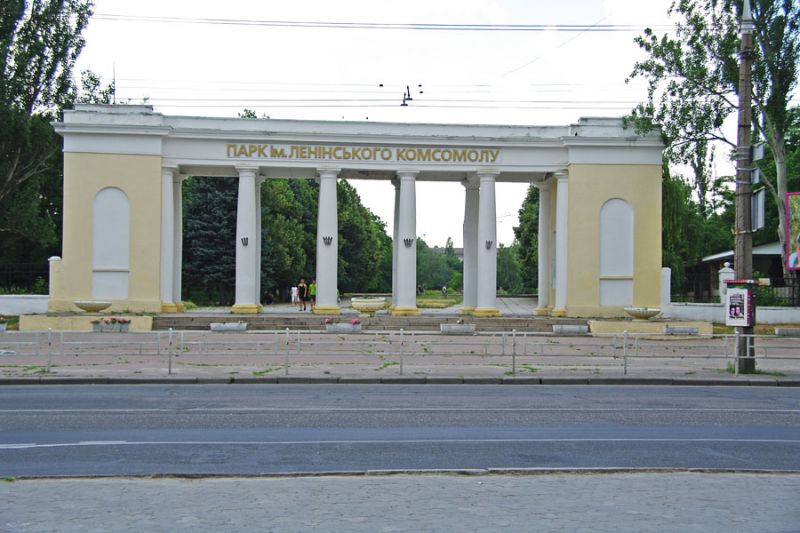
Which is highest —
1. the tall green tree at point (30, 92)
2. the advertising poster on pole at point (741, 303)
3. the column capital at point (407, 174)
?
the tall green tree at point (30, 92)

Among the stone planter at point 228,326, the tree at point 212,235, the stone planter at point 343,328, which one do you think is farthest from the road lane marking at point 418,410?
the tree at point 212,235

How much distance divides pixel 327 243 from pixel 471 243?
8019 millimetres

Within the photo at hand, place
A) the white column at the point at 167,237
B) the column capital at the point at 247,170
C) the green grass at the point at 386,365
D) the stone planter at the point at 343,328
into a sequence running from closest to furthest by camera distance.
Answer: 1. the green grass at the point at 386,365
2. the stone planter at the point at 343,328
3. the white column at the point at 167,237
4. the column capital at the point at 247,170

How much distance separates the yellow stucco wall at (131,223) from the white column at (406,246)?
11.0m

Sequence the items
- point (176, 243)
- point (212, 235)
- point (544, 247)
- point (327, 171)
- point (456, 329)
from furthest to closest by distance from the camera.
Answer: point (212, 235)
point (544, 247)
point (176, 243)
point (327, 171)
point (456, 329)

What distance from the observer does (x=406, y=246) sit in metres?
37.9

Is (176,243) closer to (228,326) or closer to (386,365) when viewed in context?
(228,326)

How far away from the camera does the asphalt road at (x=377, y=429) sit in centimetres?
938

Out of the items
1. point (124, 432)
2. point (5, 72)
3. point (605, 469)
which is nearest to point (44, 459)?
point (124, 432)

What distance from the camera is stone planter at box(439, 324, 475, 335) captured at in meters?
31.9

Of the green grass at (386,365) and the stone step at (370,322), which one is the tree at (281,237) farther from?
the green grass at (386,365)

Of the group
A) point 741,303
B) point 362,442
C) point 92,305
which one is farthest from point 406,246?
point 362,442

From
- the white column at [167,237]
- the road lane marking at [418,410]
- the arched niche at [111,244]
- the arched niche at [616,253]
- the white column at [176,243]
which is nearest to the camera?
the road lane marking at [418,410]

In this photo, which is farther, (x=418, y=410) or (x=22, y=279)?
(x=22, y=279)
